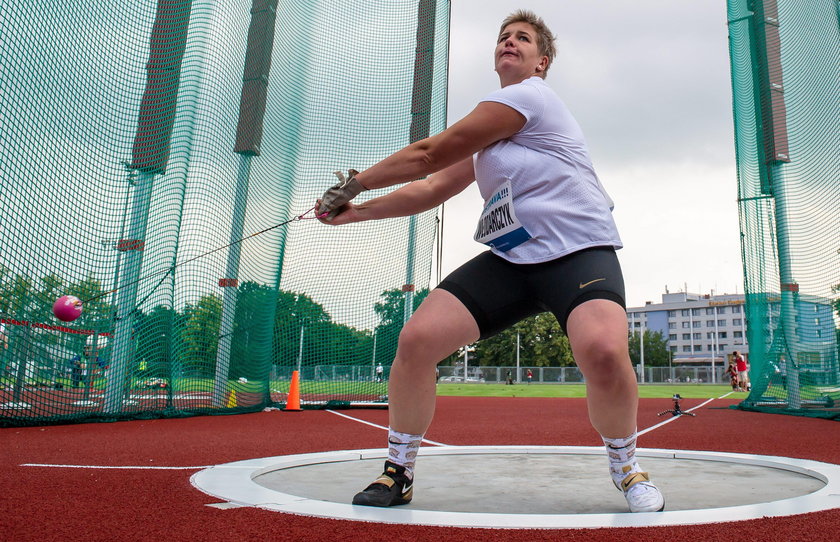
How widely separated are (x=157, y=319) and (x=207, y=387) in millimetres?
1554

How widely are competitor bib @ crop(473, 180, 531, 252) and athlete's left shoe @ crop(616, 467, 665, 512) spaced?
0.89m

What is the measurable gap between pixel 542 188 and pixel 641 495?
107 centimetres

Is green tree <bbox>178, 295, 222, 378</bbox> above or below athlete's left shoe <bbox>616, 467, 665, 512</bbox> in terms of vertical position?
above

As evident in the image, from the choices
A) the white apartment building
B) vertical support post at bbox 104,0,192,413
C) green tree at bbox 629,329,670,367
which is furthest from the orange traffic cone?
the white apartment building

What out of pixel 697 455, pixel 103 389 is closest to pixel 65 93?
pixel 103 389

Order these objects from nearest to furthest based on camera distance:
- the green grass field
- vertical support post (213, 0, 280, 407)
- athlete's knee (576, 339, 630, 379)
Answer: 1. athlete's knee (576, 339, 630, 379)
2. vertical support post (213, 0, 280, 407)
3. the green grass field

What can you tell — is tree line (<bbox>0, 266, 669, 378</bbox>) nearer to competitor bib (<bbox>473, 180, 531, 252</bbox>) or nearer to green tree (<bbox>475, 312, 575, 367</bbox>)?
competitor bib (<bbox>473, 180, 531, 252</bbox>)

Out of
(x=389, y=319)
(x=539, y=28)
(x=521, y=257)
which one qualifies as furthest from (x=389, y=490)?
(x=389, y=319)

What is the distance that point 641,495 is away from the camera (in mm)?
2102

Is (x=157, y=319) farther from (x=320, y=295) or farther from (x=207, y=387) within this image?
(x=320, y=295)

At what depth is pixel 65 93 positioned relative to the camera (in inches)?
224

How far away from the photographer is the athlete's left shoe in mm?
2078

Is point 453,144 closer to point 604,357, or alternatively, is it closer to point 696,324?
point 604,357

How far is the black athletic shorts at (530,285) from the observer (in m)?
2.22
